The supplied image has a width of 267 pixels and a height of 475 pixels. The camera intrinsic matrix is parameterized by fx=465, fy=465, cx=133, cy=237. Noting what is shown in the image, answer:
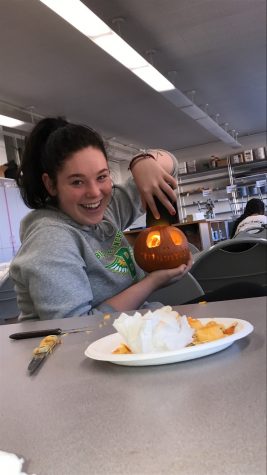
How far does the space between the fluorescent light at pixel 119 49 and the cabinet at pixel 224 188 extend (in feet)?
21.8

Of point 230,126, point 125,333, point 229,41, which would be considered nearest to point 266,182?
Answer: point 230,126

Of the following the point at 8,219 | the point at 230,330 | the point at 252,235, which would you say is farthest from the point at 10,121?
the point at 230,330

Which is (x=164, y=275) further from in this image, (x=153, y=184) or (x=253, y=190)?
(x=253, y=190)

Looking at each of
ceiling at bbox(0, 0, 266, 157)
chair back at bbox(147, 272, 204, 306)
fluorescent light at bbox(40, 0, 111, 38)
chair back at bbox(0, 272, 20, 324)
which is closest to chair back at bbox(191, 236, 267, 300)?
chair back at bbox(147, 272, 204, 306)

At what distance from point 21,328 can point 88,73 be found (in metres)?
5.53

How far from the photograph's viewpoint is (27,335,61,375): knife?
1.96 feet

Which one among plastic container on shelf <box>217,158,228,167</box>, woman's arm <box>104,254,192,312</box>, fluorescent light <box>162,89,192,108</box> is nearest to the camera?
woman's arm <box>104,254,192,312</box>

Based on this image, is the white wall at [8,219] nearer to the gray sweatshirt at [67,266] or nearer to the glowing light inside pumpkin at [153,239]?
the gray sweatshirt at [67,266]

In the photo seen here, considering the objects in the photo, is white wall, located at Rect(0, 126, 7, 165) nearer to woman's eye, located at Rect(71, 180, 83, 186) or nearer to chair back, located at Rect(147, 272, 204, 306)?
chair back, located at Rect(147, 272, 204, 306)

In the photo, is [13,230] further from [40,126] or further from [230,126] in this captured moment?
[40,126]

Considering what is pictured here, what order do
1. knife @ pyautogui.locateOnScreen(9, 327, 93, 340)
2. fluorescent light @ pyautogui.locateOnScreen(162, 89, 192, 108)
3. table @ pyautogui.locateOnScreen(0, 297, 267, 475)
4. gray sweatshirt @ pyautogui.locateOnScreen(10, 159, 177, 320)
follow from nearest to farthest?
1. table @ pyautogui.locateOnScreen(0, 297, 267, 475)
2. knife @ pyautogui.locateOnScreen(9, 327, 93, 340)
3. gray sweatshirt @ pyautogui.locateOnScreen(10, 159, 177, 320)
4. fluorescent light @ pyautogui.locateOnScreen(162, 89, 192, 108)

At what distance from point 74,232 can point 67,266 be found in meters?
0.18

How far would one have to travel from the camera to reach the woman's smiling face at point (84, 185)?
4.10 ft

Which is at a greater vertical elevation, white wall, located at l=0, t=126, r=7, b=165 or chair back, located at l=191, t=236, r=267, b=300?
white wall, located at l=0, t=126, r=7, b=165
